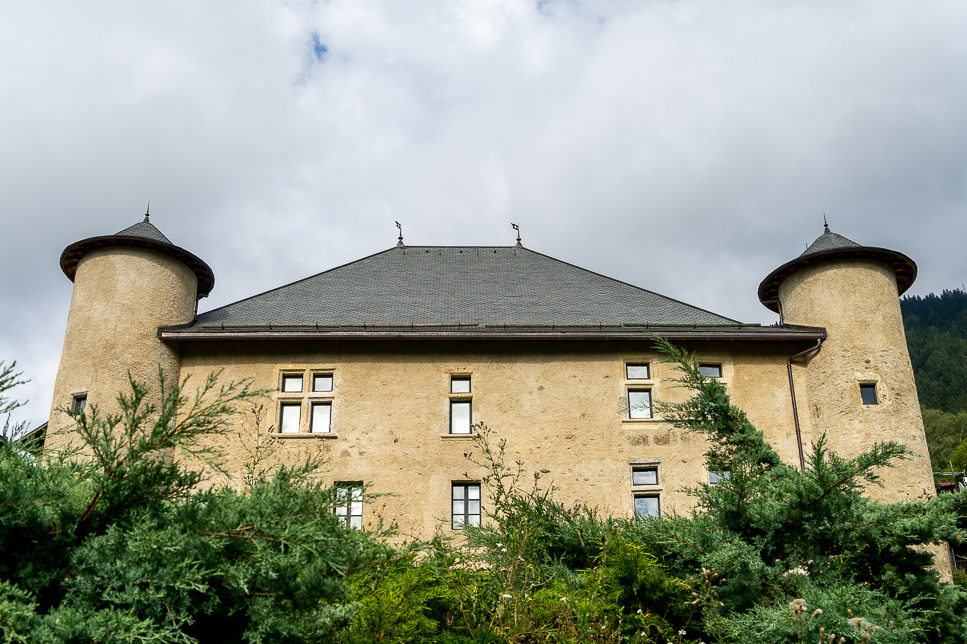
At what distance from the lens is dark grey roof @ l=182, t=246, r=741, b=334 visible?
56.2ft

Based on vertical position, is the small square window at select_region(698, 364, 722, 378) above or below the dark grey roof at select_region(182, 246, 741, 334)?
below

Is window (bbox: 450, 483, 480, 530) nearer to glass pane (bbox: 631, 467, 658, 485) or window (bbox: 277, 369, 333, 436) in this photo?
window (bbox: 277, 369, 333, 436)

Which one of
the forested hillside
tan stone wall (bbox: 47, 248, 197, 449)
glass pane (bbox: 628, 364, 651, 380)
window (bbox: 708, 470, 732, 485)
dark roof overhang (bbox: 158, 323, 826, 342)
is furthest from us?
the forested hillside

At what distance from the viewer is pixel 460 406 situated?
1625 centimetres

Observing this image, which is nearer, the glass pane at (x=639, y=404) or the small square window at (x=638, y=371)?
the glass pane at (x=639, y=404)

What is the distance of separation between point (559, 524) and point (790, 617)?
4236mm

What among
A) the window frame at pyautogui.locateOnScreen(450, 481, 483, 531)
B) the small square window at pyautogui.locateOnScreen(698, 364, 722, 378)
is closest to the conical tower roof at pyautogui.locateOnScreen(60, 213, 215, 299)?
the window frame at pyautogui.locateOnScreen(450, 481, 483, 531)

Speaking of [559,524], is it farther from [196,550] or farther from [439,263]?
[439,263]

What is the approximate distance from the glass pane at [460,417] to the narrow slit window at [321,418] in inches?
94.7

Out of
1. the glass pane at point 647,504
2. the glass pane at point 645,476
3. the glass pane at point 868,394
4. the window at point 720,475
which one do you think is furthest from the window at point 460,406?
the glass pane at point 868,394

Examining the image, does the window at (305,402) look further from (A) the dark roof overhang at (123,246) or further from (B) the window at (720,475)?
(B) the window at (720,475)

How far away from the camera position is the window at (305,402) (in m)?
16.1

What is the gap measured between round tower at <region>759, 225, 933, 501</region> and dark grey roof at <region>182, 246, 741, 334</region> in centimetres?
189

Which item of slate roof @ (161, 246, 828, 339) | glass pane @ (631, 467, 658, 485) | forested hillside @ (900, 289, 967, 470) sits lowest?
glass pane @ (631, 467, 658, 485)
